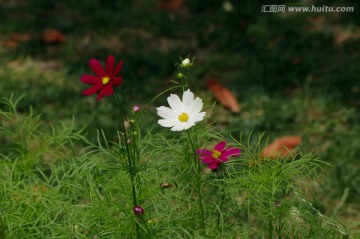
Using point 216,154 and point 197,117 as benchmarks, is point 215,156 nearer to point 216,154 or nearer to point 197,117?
point 216,154

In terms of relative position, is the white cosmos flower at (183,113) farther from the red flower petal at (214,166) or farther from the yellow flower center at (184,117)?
the red flower petal at (214,166)

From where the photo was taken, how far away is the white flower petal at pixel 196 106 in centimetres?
143

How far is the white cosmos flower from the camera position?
1418mm

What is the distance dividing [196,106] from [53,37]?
7.88ft

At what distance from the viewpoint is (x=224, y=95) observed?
3.12 m

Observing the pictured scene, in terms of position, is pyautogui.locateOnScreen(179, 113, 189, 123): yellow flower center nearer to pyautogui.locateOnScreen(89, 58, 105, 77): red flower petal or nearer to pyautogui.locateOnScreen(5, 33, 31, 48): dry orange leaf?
pyautogui.locateOnScreen(89, 58, 105, 77): red flower petal

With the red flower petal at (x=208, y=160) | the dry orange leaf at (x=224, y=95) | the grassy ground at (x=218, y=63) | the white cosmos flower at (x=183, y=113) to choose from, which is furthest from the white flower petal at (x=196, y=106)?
the dry orange leaf at (x=224, y=95)

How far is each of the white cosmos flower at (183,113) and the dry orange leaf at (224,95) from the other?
1.58 metres

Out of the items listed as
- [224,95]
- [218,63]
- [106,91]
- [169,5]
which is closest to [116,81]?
[106,91]

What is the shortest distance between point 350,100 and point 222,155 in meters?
1.69

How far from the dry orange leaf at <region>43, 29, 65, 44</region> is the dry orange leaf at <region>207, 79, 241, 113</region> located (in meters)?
1.00

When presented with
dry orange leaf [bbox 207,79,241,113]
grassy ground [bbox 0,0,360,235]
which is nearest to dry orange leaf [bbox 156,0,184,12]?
grassy ground [bbox 0,0,360,235]

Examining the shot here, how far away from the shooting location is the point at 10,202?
1.62 metres

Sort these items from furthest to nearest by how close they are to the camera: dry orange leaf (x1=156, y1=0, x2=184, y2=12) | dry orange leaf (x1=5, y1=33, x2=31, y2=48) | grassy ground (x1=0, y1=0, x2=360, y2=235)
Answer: dry orange leaf (x1=156, y1=0, x2=184, y2=12) < dry orange leaf (x1=5, y1=33, x2=31, y2=48) < grassy ground (x1=0, y1=0, x2=360, y2=235)
